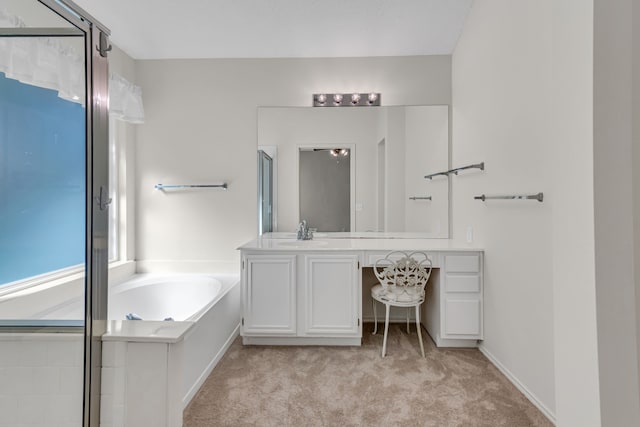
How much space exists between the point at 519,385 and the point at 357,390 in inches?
38.0

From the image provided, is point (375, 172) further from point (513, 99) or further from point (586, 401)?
point (586, 401)

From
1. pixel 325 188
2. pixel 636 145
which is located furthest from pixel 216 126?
pixel 636 145

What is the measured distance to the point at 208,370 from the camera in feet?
6.84

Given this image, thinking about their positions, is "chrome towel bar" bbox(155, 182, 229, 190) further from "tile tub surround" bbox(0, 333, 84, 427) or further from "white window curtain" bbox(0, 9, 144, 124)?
"tile tub surround" bbox(0, 333, 84, 427)

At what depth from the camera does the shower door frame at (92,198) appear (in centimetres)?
105

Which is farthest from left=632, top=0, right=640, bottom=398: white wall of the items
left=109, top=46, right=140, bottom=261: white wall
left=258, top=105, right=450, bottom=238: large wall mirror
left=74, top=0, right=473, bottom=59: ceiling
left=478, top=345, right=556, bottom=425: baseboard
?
left=109, top=46, right=140, bottom=261: white wall

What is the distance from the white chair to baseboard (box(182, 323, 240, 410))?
117 centimetres

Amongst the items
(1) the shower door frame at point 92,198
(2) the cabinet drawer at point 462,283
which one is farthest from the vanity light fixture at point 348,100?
(1) the shower door frame at point 92,198


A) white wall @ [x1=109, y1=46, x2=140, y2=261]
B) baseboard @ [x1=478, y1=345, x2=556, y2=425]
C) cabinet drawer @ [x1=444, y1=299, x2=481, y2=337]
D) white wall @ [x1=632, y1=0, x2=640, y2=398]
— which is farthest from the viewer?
white wall @ [x1=109, y1=46, x2=140, y2=261]

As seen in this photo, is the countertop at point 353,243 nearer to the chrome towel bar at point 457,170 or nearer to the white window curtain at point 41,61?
the chrome towel bar at point 457,170

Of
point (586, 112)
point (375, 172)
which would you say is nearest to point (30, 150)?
point (586, 112)

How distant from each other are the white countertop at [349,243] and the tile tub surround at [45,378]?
4.75ft

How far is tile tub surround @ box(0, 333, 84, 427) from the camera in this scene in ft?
3.41

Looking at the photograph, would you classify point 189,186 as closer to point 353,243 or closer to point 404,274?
point 353,243
